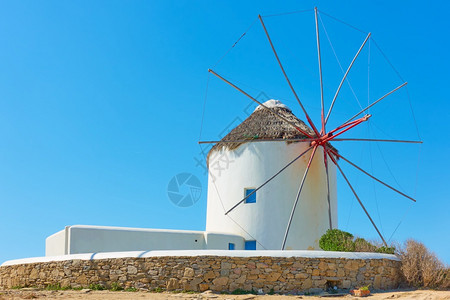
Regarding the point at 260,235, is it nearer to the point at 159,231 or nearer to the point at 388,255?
the point at 159,231

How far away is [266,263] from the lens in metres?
12.5

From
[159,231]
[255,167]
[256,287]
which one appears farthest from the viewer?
[255,167]

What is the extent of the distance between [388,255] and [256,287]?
13.6 ft

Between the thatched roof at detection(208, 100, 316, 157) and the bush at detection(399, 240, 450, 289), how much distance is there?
5285mm

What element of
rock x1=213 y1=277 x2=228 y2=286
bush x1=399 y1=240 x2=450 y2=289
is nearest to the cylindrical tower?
bush x1=399 y1=240 x2=450 y2=289

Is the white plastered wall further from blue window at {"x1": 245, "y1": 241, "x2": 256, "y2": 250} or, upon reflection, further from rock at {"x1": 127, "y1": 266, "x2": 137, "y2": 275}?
rock at {"x1": 127, "y1": 266, "x2": 137, "y2": 275}

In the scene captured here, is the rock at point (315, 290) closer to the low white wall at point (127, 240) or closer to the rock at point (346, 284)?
the rock at point (346, 284)

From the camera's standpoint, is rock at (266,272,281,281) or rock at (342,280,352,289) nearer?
rock at (266,272,281,281)

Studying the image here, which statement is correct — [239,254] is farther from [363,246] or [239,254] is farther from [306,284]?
[363,246]

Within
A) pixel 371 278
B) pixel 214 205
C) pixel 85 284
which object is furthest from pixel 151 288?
pixel 214 205

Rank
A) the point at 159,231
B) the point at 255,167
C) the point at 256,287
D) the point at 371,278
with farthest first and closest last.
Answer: the point at 255,167, the point at 159,231, the point at 371,278, the point at 256,287

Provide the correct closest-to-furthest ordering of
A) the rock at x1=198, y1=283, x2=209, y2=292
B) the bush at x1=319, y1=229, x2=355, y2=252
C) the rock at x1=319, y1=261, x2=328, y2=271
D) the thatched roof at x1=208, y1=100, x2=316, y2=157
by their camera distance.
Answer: the rock at x1=198, y1=283, x2=209, y2=292, the rock at x1=319, y1=261, x2=328, y2=271, the bush at x1=319, y1=229, x2=355, y2=252, the thatched roof at x1=208, y1=100, x2=316, y2=157

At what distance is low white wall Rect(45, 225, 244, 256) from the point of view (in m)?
15.9

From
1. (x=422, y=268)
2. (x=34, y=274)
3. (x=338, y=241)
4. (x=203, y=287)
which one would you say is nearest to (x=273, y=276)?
(x=203, y=287)
